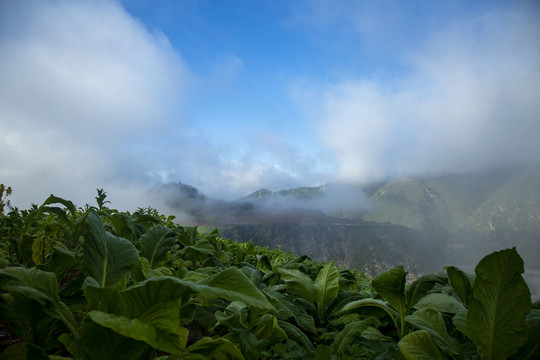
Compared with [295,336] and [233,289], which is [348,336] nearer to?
[295,336]

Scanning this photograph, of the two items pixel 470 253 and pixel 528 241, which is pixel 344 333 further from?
pixel 528 241

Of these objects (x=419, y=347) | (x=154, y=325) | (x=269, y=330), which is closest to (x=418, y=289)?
(x=419, y=347)

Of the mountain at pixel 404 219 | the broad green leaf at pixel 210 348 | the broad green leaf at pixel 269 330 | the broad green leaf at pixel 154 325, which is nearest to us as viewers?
the broad green leaf at pixel 154 325

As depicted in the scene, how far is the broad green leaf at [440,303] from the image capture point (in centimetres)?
130

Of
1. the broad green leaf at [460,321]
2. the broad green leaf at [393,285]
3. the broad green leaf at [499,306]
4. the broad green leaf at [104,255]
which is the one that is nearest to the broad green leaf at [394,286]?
the broad green leaf at [393,285]

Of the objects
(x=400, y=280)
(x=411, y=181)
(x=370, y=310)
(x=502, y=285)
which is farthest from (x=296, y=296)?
(x=411, y=181)

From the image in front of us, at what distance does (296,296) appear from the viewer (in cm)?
180

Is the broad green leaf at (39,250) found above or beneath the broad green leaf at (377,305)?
above

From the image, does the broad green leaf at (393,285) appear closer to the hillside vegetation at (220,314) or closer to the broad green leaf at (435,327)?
the hillside vegetation at (220,314)

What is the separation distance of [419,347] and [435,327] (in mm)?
195

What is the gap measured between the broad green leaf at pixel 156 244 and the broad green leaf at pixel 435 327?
1293 mm

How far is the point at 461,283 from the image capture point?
1.53 metres

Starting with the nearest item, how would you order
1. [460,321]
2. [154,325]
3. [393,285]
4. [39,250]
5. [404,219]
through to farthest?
[154,325] < [460,321] < [393,285] < [39,250] < [404,219]

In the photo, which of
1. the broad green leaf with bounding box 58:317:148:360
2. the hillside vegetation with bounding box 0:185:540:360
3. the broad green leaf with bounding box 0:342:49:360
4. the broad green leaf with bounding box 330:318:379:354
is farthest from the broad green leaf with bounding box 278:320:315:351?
the broad green leaf with bounding box 0:342:49:360
